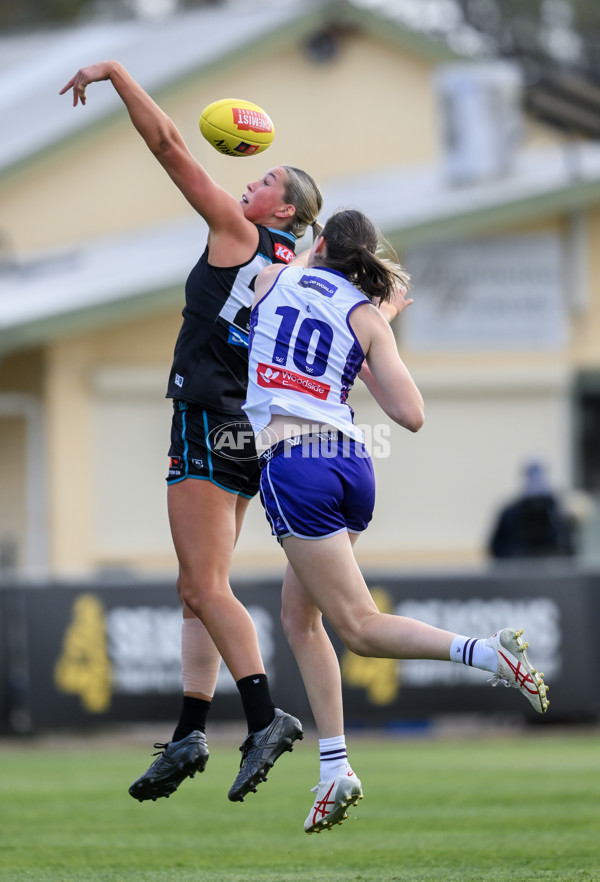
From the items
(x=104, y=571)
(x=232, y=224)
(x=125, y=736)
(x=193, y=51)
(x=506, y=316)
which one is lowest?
(x=125, y=736)

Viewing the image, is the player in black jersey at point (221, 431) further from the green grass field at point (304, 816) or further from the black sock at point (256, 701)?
the green grass field at point (304, 816)

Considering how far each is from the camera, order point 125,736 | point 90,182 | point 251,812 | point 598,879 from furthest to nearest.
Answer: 1. point 90,182
2. point 125,736
3. point 251,812
4. point 598,879

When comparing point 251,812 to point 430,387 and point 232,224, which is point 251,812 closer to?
point 232,224

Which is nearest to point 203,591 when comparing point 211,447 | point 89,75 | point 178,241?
point 211,447

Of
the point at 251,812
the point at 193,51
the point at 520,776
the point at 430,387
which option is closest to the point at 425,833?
the point at 251,812

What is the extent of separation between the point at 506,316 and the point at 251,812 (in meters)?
10.4

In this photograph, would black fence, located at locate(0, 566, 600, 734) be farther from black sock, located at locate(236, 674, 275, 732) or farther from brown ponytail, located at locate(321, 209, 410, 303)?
brown ponytail, located at locate(321, 209, 410, 303)

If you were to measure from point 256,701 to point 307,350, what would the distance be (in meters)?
1.49

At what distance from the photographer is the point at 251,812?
995cm

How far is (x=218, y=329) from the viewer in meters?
6.70

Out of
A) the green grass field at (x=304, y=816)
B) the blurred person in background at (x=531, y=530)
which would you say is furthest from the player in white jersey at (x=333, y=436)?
the blurred person in background at (x=531, y=530)

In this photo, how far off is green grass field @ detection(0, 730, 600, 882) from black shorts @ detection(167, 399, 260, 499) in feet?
5.67

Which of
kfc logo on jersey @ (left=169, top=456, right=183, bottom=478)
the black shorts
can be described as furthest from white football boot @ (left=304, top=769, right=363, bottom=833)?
kfc logo on jersey @ (left=169, top=456, right=183, bottom=478)

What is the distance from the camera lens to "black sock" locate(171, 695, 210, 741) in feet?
22.6
